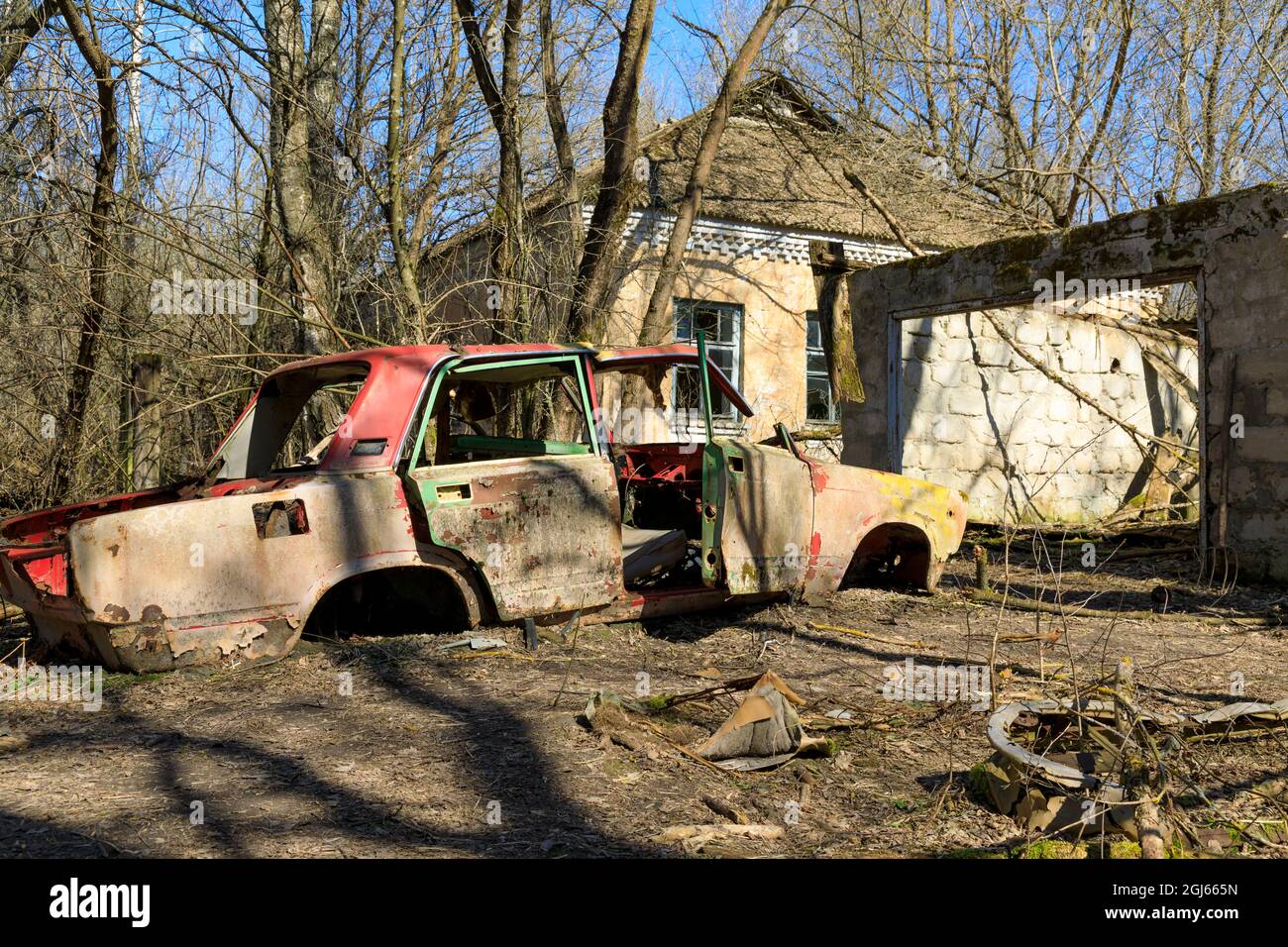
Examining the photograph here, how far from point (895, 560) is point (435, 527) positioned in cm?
396

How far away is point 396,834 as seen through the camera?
10.6ft

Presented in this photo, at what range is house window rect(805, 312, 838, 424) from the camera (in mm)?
16266

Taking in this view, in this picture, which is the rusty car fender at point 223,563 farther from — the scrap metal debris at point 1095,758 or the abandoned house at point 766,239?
the abandoned house at point 766,239

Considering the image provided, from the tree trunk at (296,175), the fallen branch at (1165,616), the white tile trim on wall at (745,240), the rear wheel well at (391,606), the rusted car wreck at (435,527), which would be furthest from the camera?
the white tile trim on wall at (745,240)

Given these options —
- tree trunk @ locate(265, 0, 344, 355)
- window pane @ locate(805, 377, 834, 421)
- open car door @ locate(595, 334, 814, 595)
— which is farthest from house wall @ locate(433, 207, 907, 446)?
open car door @ locate(595, 334, 814, 595)

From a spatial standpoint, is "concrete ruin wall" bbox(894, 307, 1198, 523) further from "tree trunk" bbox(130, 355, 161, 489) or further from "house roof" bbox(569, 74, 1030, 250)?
"tree trunk" bbox(130, 355, 161, 489)

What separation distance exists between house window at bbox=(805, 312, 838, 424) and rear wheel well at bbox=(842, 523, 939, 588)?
27.6 ft

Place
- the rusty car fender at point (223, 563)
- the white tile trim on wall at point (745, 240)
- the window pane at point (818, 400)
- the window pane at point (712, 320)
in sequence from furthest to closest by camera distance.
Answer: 1. the window pane at point (818, 400)
2. the window pane at point (712, 320)
3. the white tile trim on wall at point (745, 240)
4. the rusty car fender at point (223, 563)

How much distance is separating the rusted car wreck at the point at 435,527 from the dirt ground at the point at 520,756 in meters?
0.27

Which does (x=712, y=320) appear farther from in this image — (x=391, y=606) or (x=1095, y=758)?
(x=1095, y=758)

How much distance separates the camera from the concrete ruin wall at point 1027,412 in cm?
1238

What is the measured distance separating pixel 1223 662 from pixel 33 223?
28.8 ft

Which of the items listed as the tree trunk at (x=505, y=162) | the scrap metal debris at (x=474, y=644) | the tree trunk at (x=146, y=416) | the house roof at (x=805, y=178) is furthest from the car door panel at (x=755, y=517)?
the house roof at (x=805, y=178)
